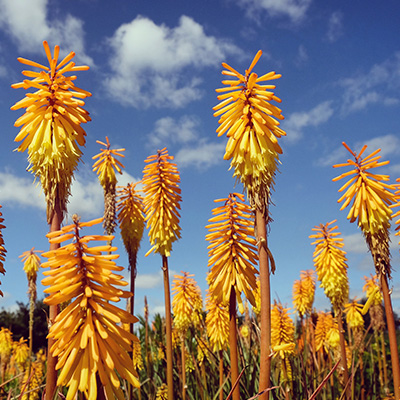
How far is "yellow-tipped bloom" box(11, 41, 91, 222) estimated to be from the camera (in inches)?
160

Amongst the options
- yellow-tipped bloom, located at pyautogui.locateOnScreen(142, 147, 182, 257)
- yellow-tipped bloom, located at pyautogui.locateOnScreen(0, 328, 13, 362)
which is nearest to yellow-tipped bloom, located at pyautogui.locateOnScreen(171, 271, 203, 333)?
yellow-tipped bloom, located at pyautogui.locateOnScreen(142, 147, 182, 257)

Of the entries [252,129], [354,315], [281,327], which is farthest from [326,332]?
[252,129]

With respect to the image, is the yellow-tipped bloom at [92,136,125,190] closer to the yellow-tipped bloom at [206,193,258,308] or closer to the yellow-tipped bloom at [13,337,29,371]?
the yellow-tipped bloom at [206,193,258,308]

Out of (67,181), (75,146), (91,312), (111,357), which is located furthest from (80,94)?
(111,357)

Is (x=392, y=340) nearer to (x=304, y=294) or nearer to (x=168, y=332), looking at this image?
(x=168, y=332)

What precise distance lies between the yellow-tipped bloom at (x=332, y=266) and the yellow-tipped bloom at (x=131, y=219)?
11.3 feet

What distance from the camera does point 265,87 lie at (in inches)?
175

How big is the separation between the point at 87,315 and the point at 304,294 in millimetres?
9172

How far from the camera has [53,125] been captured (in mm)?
4141

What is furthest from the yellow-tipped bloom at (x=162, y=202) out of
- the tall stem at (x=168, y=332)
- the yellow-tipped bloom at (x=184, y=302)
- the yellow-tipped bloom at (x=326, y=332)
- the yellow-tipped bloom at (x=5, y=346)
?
the yellow-tipped bloom at (x=5, y=346)

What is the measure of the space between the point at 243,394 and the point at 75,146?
4.65 meters

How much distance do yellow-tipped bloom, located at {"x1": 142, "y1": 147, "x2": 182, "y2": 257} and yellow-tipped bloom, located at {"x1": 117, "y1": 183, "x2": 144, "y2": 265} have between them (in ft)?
3.07

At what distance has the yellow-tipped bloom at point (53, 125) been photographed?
4.07m

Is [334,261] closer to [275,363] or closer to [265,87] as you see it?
[275,363]
